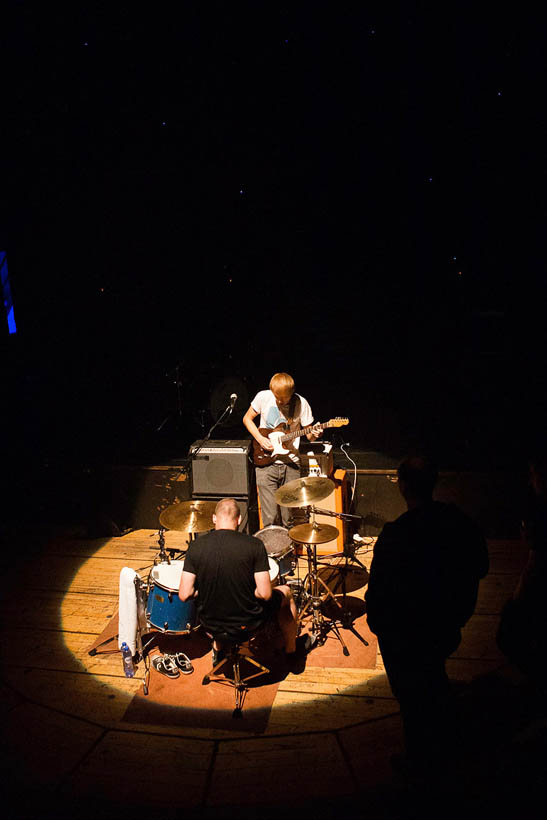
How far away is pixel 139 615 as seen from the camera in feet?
12.8

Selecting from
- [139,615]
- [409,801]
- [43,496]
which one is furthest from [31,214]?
[409,801]

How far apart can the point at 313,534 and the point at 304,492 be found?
0.30 meters

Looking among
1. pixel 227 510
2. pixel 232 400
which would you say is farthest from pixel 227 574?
pixel 232 400

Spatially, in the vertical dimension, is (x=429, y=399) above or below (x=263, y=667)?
above

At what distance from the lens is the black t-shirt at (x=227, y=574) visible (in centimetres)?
336

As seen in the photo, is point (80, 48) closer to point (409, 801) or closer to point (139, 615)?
point (139, 615)

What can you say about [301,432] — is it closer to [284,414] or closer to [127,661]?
[284,414]

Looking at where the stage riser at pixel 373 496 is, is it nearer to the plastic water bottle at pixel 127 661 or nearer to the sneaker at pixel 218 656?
the sneaker at pixel 218 656

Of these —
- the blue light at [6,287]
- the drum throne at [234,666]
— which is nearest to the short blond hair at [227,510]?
the drum throne at [234,666]

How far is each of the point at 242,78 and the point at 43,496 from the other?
5073 millimetres

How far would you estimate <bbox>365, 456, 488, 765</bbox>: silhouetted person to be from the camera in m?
2.42

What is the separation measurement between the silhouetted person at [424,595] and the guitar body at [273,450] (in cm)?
290

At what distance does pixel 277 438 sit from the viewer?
5.46 meters

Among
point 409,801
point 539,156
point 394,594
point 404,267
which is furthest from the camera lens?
point 404,267
